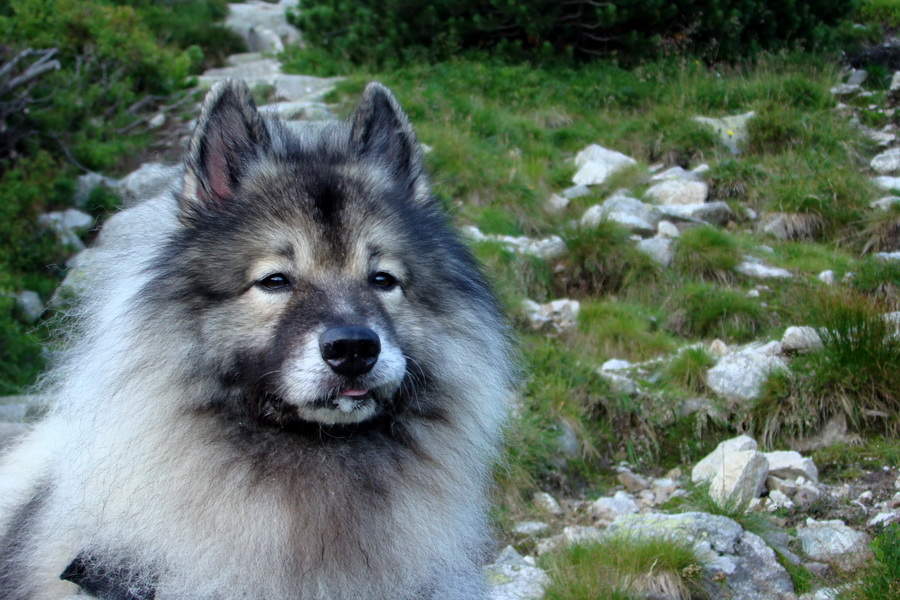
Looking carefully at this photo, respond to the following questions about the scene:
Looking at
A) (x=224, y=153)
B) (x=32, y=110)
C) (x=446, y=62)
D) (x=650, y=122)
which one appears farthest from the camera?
(x=446, y=62)

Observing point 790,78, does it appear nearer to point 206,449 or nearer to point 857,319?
point 857,319

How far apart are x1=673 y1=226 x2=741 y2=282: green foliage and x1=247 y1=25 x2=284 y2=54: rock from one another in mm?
9576

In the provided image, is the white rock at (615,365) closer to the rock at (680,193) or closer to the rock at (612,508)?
the rock at (612,508)

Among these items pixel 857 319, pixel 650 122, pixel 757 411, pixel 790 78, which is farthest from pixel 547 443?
pixel 790 78

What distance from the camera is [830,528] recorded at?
3760 millimetres

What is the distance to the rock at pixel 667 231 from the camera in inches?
277

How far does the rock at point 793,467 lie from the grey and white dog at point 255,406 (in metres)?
2.39

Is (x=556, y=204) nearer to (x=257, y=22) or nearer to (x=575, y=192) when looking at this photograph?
(x=575, y=192)

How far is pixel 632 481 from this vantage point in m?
4.70

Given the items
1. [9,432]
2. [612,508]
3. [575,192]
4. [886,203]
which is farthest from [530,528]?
[886,203]

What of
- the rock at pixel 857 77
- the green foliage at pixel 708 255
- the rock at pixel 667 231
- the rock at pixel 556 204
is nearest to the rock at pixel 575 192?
the rock at pixel 556 204

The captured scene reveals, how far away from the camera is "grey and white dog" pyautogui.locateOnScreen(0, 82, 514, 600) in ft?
7.57

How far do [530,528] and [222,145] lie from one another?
8.46ft

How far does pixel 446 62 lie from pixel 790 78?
405cm
